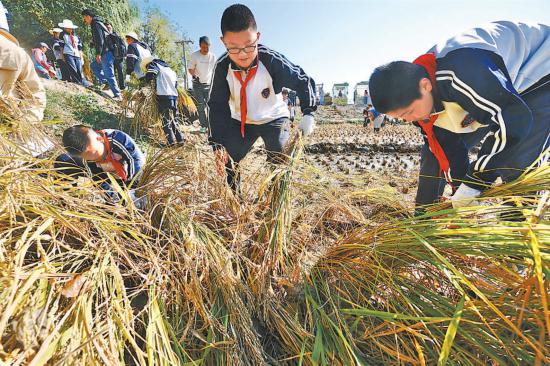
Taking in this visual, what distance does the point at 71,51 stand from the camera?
28.7 ft

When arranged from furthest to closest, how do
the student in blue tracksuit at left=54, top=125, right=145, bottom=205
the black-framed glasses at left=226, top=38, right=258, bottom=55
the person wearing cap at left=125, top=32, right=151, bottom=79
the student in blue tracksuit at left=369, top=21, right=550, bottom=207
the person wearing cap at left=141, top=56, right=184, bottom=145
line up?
the person wearing cap at left=125, top=32, right=151, bottom=79
the person wearing cap at left=141, top=56, right=184, bottom=145
the black-framed glasses at left=226, top=38, right=258, bottom=55
the student in blue tracksuit at left=54, top=125, right=145, bottom=205
the student in blue tracksuit at left=369, top=21, right=550, bottom=207

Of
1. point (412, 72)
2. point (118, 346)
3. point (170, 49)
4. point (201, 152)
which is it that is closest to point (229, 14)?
point (201, 152)

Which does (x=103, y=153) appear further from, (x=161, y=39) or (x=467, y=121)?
(x=161, y=39)

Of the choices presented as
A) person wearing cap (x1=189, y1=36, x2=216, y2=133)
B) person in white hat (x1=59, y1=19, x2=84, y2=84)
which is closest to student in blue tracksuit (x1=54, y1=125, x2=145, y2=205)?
person wearing cap (x1=189, y1=36, x2=216, y2=133)

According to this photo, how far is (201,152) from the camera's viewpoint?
1.67 m

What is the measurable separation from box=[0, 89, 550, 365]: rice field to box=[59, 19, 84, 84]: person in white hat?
9533 mm

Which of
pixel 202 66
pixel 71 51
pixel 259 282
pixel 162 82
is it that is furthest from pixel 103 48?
pixel 259 282

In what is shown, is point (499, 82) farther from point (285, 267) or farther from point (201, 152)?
point (201, 152)

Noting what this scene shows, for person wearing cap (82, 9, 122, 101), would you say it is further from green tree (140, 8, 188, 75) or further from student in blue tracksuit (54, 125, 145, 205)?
green tree (140, 8, 188, 75)

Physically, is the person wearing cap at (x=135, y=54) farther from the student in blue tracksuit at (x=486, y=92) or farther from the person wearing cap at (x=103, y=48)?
the student in blue tracksuit at (x=486, y=92)

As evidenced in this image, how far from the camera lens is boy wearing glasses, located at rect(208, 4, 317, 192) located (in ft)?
7.46

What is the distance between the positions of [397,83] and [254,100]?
1239 mm

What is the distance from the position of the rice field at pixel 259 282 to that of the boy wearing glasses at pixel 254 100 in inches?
41.9

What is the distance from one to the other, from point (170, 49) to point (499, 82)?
85.6ft
